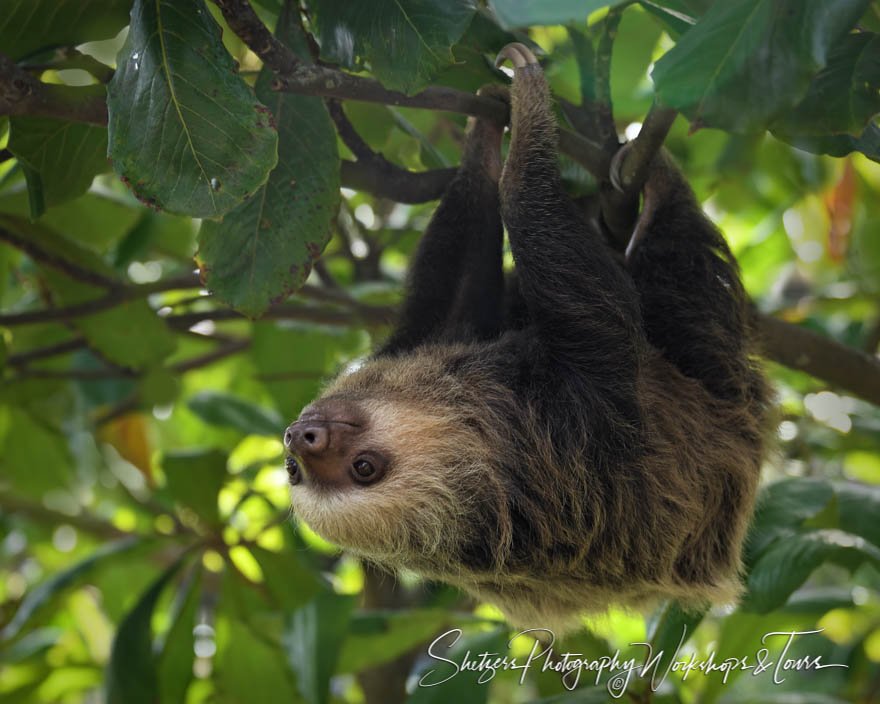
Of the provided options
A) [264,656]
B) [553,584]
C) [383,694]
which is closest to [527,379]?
[553,584]

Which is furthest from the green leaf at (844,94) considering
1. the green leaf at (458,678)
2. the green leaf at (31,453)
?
the green leaf at (31,453)

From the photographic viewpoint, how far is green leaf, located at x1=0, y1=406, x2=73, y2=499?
164 inches

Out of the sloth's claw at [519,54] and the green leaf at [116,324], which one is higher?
the sloth's claw at [519,54]

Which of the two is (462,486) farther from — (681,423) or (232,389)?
(232,389)

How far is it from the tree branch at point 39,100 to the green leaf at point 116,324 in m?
1.23

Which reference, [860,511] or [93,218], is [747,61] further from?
[93,218]

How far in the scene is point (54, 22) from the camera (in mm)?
2215

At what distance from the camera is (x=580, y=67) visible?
280 cm

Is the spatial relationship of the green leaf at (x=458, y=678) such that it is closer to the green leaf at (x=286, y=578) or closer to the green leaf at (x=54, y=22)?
the green leaf at (x=286, y=578)

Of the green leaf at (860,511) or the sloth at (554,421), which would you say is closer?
the sloth at (554,421)

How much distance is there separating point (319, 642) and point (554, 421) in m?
1.33

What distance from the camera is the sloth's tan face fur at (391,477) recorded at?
2.75 m

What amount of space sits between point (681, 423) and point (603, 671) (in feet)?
3.82

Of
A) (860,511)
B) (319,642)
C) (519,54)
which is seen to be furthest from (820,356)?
(319,642)
